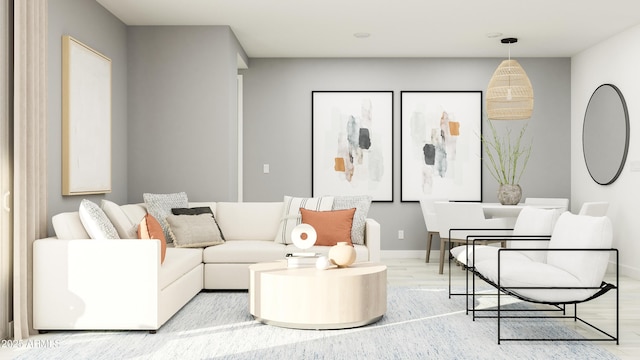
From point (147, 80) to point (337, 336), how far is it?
369cm

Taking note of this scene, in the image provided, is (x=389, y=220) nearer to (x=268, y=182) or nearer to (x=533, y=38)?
(x=268, y=182)

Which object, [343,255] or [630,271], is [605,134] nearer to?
[630,271]

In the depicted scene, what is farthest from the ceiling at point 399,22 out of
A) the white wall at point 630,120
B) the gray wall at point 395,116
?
the gray wall at point 395,116

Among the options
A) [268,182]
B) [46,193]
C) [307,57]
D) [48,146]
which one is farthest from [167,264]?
[307,57]

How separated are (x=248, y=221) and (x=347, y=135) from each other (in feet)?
8.03

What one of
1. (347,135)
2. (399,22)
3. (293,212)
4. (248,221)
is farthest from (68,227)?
(347,135)

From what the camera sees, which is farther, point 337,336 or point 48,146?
point 48,146

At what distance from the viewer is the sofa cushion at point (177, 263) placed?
160 inches

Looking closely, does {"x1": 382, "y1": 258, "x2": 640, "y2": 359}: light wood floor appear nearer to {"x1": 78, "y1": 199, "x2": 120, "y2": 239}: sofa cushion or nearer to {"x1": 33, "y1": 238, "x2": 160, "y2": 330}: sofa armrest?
{"x1": 33, "y1": 238, "x2": 160, "y2": 330}: sofa armrest

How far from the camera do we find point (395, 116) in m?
7.85

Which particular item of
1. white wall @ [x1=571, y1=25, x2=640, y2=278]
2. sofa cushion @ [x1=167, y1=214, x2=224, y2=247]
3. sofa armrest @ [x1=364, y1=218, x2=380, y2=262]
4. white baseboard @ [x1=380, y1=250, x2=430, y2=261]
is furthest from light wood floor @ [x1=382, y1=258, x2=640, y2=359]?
sofa cushion @ [x1=167, y1=214, x2=224, y2=247]

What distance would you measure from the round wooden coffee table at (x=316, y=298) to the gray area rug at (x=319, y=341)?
0.26 feet

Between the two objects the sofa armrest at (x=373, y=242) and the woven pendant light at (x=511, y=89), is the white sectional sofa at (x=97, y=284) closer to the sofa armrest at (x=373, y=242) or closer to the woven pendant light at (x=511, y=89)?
the sofa armrest at (x=373, y=242)

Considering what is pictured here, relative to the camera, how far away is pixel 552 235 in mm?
4289
